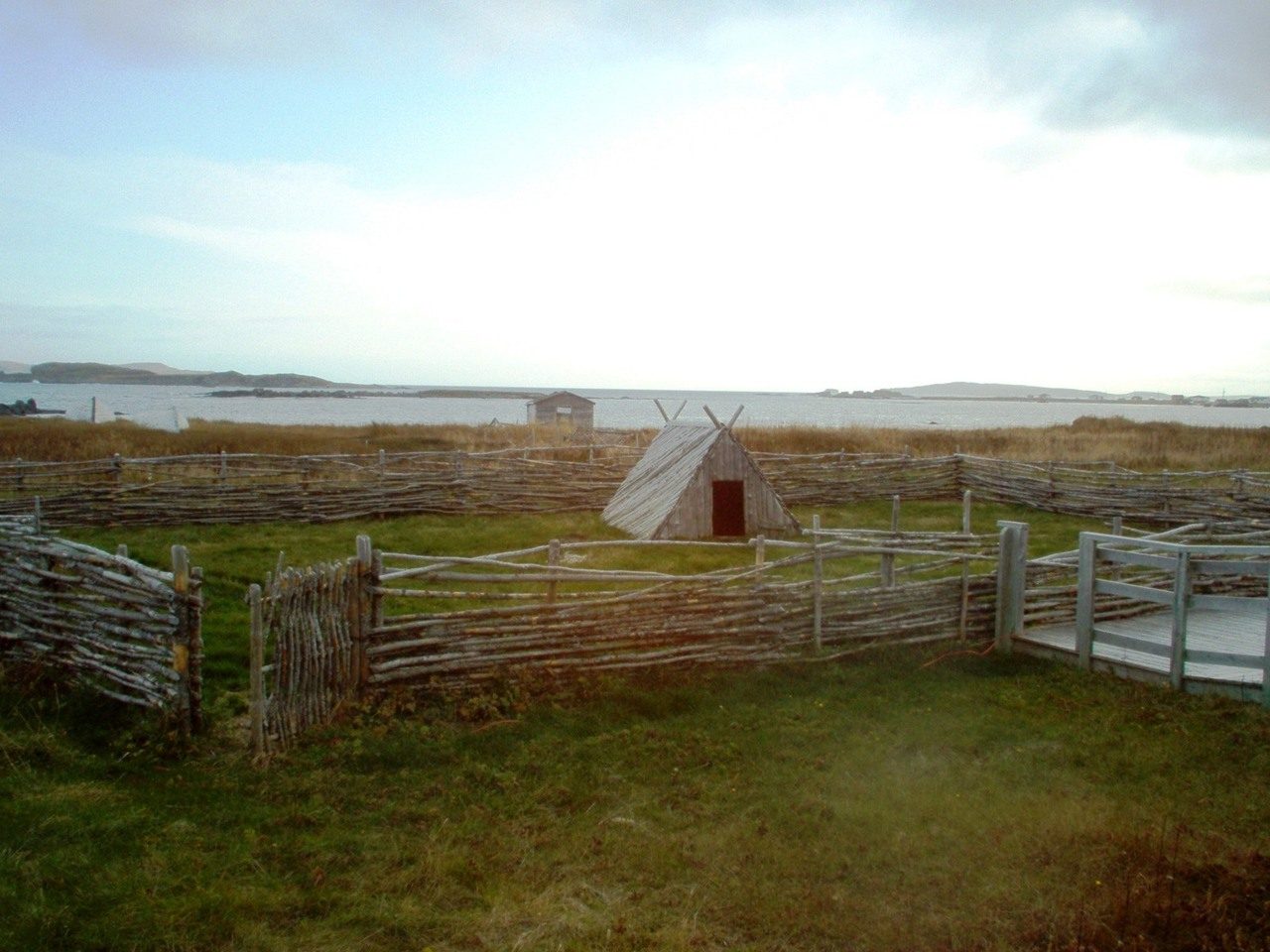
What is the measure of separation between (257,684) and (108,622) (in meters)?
1.60

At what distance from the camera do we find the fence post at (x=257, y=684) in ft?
17.6

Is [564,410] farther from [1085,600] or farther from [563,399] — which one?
[1085,600]

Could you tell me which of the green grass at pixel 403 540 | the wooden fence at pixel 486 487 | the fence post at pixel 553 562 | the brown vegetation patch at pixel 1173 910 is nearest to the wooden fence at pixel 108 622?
the green grass at pixel 403 540

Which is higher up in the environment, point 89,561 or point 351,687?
point 89,561

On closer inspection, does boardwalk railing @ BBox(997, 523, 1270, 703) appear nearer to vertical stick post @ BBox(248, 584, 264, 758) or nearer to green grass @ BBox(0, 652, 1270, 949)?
green grass @ BBox(0, 652, 1270, 949)

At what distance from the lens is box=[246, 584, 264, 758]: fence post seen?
211 inches

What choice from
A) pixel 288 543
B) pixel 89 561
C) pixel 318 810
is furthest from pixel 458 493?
pixel 318 810

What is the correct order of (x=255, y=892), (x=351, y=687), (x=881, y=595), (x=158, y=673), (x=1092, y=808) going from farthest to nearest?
1. (x=881, y=595)
2. (x=351, y=687)
3. (x=158, y=673)
4. (x=1092, y=808)
5. (x=255, y=892)

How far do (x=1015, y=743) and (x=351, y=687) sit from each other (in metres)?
4.30

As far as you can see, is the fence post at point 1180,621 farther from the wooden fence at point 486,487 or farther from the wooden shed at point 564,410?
the wooden shed at point 564,410

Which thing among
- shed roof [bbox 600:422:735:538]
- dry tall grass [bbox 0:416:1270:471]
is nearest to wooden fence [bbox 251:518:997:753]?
shed roof [bbox 600:422:735:538]

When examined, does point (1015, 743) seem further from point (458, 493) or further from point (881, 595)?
point (458, 493)

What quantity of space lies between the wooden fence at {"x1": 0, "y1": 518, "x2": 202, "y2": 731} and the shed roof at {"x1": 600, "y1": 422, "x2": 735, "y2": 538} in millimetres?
8141

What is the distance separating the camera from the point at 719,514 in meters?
14.4
